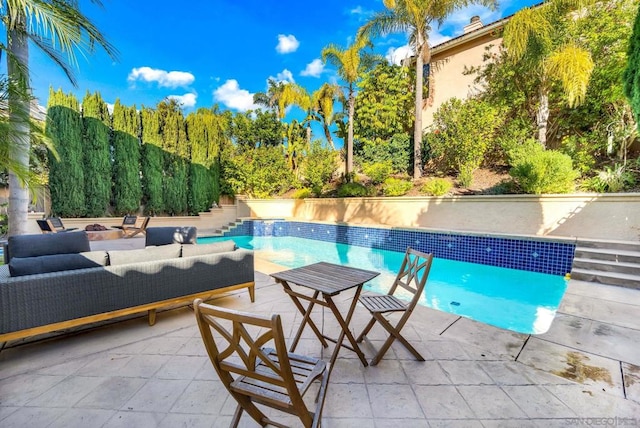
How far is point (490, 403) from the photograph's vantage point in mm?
1882

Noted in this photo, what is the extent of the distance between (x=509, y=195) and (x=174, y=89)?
64.0 feet

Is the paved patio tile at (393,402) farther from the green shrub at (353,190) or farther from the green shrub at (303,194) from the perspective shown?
the green shrub at (303,194)

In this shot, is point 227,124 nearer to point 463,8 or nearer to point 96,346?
point 463,8

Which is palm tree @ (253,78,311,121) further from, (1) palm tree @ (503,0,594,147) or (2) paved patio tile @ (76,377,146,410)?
(2) paved patio tile @ (76,377,146,410)

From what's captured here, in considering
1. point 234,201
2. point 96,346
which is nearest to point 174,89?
point 234,201

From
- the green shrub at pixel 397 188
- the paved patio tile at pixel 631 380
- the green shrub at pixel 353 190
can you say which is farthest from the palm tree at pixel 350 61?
the paved patio tile at pixel 631 380

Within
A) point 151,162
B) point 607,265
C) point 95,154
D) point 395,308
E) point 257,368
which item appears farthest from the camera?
point 151,162

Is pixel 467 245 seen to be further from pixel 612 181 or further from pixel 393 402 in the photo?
pixel 393 402

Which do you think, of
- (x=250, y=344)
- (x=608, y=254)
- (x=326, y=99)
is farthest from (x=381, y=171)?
(x=250, y=344)

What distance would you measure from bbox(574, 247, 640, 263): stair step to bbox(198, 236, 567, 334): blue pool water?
647 mm

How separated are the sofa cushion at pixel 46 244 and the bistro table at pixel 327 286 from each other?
2961 mm

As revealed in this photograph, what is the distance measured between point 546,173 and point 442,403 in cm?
756

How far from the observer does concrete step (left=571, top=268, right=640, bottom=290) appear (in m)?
4.28

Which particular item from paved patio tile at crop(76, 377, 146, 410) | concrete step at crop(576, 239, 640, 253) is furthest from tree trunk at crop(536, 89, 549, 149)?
paved patio tile at crop(76, 377, 146, 410)
